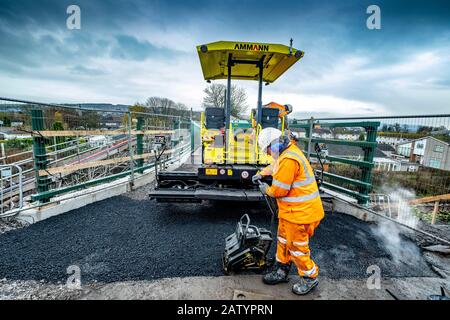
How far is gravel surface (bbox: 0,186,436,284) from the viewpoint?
2.37 meters

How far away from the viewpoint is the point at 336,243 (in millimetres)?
3055

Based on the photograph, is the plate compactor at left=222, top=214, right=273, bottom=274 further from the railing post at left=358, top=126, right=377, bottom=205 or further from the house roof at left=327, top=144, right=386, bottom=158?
the house roof at left=327, top=144, right=386, bottom=158

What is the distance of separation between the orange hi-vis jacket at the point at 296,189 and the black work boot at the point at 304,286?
0.57 meters

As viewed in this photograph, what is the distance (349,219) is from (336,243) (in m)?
1.03

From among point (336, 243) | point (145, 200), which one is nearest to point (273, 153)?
point (336, 243)

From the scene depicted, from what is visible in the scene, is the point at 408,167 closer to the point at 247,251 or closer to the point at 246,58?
the point at 247,251

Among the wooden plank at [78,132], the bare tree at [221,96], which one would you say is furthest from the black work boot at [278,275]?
the bare tree at [221,96]

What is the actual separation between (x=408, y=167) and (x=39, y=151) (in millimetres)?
5613

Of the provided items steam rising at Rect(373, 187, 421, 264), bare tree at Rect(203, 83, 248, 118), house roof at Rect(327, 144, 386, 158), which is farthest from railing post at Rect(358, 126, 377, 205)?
bare tree at Rect(203, 83, 248, 118)

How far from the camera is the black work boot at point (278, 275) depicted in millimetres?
2221

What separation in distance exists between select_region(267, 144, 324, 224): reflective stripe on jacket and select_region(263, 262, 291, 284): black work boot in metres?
0.54

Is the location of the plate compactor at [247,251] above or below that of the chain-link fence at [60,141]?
below

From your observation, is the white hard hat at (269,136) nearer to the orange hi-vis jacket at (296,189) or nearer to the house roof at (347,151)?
the orange hi-vis jacket at (296,189)
